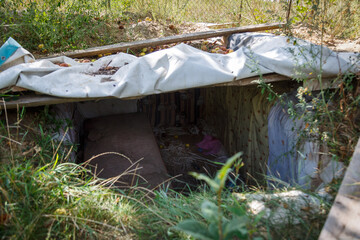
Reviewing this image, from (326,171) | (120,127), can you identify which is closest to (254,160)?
(326,171)

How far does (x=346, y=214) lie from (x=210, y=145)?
3802 mm

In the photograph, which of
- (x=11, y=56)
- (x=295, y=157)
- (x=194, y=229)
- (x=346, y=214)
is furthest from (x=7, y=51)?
(x=346, y=214)

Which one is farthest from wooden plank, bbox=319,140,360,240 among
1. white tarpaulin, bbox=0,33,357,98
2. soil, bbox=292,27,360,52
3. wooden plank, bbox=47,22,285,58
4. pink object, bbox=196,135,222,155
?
pink object, bbox=196,135,222,155

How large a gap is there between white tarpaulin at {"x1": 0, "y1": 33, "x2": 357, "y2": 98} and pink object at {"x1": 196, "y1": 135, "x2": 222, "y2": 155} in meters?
2.45

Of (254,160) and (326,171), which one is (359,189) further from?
(254,160)

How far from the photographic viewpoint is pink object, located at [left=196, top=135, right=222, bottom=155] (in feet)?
17.4

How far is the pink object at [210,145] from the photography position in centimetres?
530

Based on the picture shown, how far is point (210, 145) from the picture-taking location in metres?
5.41

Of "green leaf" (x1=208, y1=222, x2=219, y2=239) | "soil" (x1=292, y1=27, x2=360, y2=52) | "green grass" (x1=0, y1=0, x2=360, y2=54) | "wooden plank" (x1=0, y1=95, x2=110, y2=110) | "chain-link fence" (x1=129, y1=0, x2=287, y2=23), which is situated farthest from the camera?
"chain-link fence" (x1=129, y1=0, x2=287, y2=23)

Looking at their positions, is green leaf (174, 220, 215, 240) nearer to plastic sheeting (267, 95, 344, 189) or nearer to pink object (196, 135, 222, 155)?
plastic sheeting (267, 95, 344, 189)

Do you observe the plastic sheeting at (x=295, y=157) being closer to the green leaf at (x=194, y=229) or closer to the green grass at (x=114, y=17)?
the green leaf at (x=194, y=229)

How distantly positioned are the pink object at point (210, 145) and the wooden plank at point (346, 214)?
3505 millimetres

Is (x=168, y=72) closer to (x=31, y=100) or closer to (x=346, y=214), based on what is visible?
(x=31, y=100)

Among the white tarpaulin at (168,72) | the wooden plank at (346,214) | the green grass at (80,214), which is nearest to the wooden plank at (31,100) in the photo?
the white tarpaulin at (168,72)
